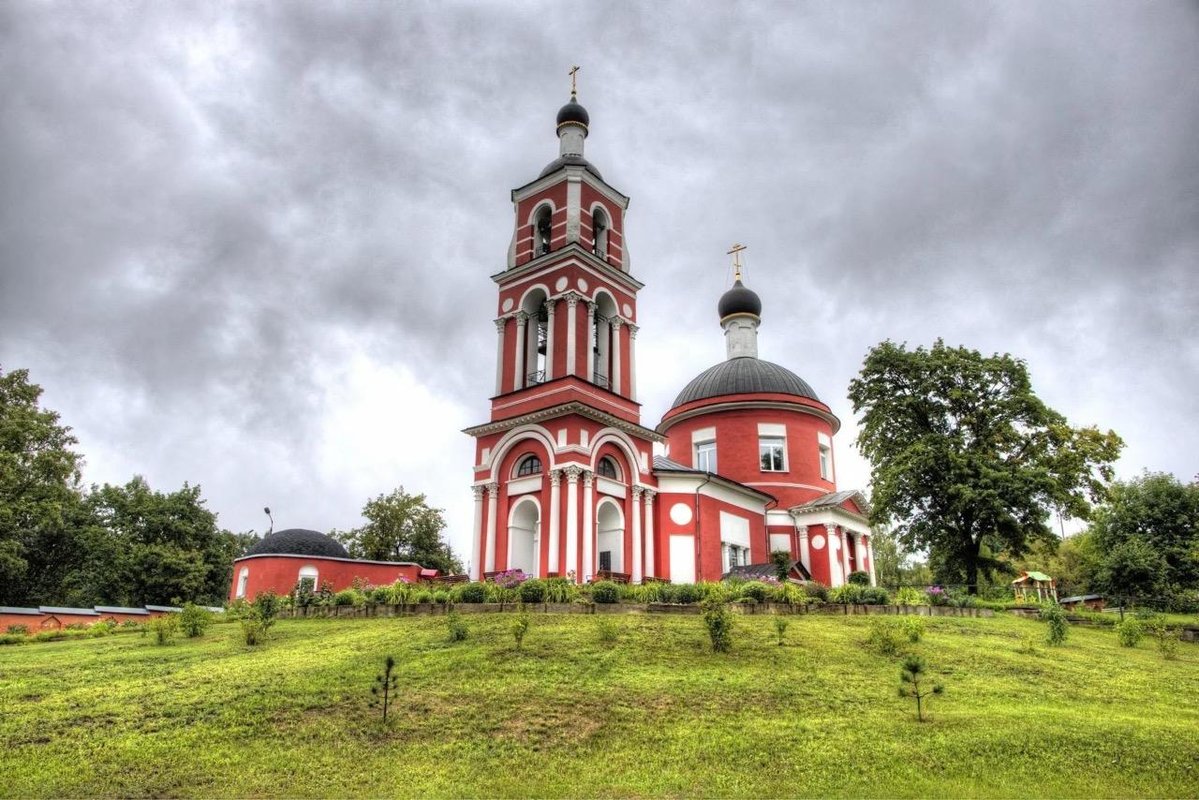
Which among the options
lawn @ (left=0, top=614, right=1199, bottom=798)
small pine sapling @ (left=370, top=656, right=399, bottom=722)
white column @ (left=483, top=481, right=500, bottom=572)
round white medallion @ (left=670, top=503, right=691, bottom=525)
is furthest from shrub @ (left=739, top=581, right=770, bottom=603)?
small pine sapling @ (left=370, top=656, right=399, bottom=722)

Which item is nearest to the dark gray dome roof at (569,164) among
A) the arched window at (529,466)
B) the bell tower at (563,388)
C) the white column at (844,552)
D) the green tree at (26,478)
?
the bell tower at (563,388)

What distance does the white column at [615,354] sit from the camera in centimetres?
2572

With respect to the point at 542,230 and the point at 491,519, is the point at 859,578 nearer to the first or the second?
the point at 491,519

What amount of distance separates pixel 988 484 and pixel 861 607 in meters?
10.1

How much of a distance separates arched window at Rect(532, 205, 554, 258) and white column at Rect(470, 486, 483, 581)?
8.16m

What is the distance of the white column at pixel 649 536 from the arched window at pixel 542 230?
877cm

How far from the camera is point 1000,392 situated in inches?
1101

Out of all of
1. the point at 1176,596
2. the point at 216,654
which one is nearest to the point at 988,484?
the point at 1176,596

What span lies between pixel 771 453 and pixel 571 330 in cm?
1199

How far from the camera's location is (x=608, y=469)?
24266mm

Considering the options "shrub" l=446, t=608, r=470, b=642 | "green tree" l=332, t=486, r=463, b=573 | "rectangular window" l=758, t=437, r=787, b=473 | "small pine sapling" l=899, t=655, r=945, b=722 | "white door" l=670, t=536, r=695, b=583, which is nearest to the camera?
"small pine sapling" l=899, t=655, r=945, b=722

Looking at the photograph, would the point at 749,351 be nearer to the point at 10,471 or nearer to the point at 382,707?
the point at 382,707

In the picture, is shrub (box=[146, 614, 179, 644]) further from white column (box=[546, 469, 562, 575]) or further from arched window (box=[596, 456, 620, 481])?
arched window (box=[596, 456, 620, 481])

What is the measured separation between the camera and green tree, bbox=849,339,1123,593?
26078 millimetres
